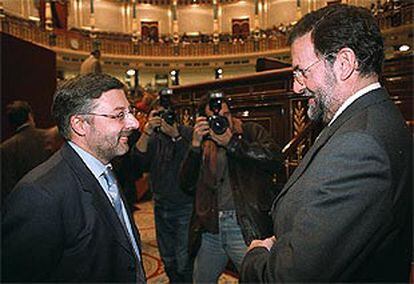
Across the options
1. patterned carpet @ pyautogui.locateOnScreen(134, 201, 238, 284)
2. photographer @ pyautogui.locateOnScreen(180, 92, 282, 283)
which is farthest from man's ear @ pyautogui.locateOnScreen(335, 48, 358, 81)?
patterned carpet @ pyautogui.locateOnScreen(134, 201, 238, 284)

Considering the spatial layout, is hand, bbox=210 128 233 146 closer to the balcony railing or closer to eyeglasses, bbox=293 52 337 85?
eyeglasses, bbox=293 52 337 85

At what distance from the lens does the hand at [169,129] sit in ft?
9.86

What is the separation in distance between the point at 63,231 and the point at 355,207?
0.94m

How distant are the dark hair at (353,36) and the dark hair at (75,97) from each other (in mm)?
900

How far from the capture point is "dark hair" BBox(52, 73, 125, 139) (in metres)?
1.66

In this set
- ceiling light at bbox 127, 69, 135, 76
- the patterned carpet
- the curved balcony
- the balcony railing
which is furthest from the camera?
ceiling light at bbox 127, 69, 135, 76

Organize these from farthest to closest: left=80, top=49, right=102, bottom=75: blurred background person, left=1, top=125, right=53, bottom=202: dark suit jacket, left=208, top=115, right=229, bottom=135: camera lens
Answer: left=80, top=49, right=102, bottom=75: blurred background person → left=1, top=125, right=53, bottom=202: dark suit jacket → left=208, top=115, right=229, bottom=135: camera lens

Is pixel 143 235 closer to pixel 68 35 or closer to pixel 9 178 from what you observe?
pixel 9 178

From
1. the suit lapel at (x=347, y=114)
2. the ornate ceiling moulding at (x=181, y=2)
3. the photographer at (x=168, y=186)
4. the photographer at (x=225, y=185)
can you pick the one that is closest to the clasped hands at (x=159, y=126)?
the photographer at (x=168, y=186)

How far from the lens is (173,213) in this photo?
301cm

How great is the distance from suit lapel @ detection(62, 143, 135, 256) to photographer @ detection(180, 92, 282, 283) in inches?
35.6

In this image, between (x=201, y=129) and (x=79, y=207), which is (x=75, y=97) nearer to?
(x=79, y=207)

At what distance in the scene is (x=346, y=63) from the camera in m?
1.19

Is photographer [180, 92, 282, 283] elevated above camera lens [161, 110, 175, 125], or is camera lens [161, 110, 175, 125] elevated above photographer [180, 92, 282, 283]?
camera lens [161, 110, 175, 125]
